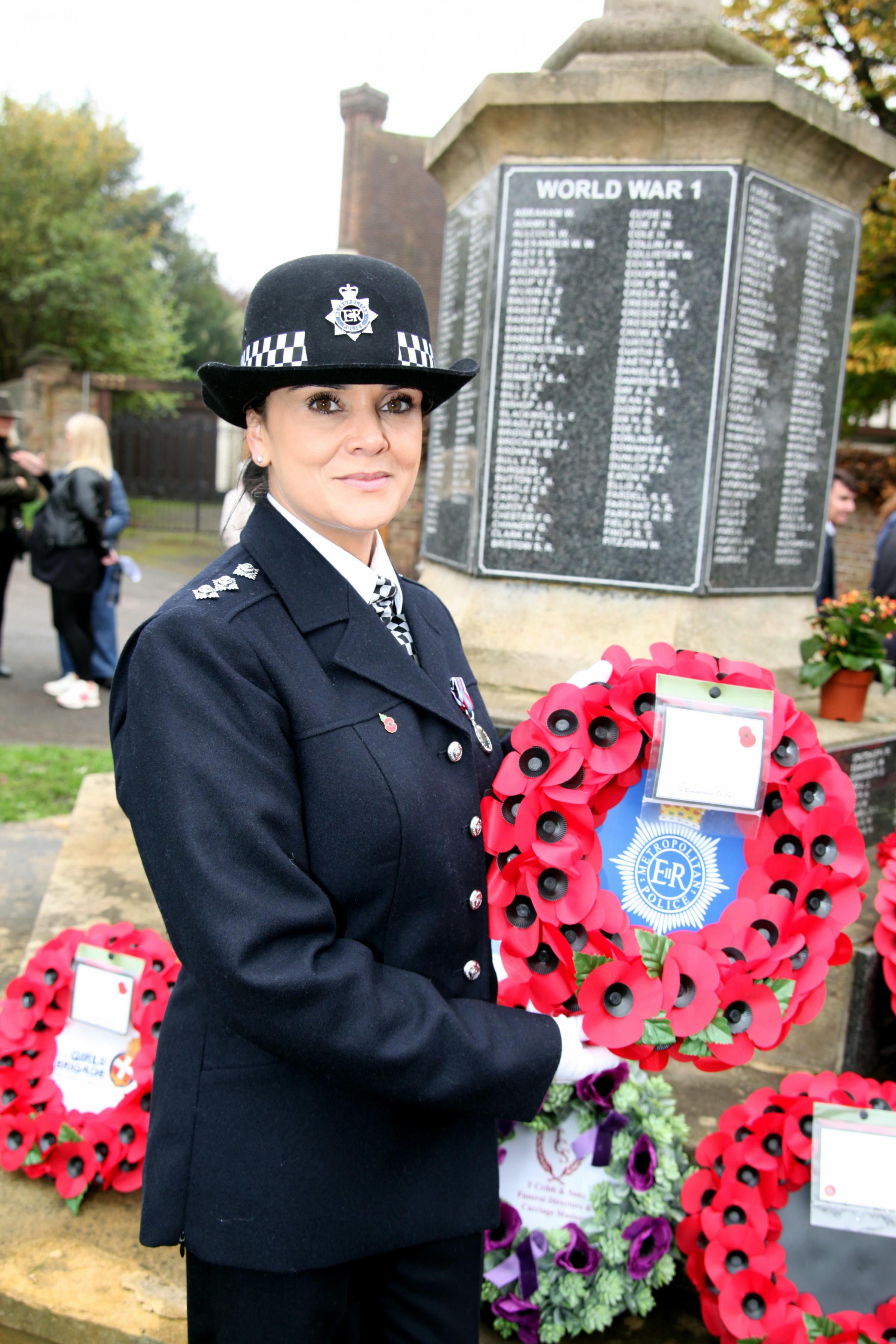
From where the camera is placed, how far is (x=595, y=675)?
168 cm

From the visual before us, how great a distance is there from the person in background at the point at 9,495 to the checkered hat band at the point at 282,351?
600 centimetres

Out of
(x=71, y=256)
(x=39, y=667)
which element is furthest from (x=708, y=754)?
(x=71, y=256)

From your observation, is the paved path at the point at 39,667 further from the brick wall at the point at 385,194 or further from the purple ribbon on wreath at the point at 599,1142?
the brick wall at the point at 385,194

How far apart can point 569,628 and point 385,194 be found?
989 inches

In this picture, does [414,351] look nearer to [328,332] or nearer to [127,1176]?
[328,332]

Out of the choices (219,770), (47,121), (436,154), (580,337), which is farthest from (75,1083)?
(47,121)

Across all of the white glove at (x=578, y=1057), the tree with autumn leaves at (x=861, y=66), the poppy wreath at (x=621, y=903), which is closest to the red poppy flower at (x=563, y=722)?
the poppy wreath at (x=621, y=903)

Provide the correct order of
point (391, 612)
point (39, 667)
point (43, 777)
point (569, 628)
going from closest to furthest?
point (391, 612) < point (569, 628) < point (43, 777) < point (39, 667)

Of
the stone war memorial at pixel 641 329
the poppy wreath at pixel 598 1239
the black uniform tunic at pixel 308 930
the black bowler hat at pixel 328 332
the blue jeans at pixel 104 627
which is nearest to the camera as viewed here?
the black uniform tunic at pixel 308 930

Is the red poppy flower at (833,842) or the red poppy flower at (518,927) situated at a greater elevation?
the red poppy flower at (833,842)

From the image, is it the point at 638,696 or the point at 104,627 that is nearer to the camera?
the point at 638,696

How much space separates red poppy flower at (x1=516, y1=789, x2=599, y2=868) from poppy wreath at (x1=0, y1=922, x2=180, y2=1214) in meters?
1.14

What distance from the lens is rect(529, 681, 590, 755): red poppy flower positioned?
154 cm

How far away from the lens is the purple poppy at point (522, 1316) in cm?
207
